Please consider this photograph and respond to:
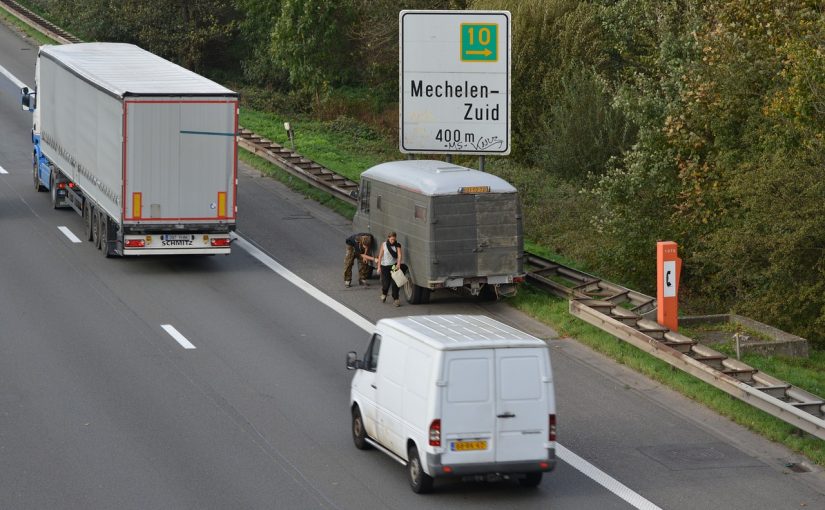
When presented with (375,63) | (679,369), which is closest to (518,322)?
(679,369)

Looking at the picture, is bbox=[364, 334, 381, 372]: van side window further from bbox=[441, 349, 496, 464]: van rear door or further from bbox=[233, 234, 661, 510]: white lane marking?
bbox=[233, 234, 661, 510]: white lane marking

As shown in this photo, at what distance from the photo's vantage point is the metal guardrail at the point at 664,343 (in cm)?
1777

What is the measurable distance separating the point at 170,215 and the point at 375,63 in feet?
93.5

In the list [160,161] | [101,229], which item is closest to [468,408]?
[160,161]

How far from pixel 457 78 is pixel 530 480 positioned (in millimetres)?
14745

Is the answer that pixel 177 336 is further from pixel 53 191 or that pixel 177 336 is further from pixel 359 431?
pixel 53 191

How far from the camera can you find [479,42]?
94.6ft

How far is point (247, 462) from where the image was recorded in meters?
16.5

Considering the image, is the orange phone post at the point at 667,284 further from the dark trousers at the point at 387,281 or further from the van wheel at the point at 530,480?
the van wheel at the point at 530,480

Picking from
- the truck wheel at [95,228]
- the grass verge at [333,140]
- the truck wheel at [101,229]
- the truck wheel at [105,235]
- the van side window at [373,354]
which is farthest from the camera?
the grass verge at [333,140]

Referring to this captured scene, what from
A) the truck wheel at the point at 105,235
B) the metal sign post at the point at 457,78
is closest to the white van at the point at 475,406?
the metal sign post at the point at 457,78

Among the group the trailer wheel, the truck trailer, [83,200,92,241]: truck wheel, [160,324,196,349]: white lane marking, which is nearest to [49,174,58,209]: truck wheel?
[83,200,92,241]: truck wheel

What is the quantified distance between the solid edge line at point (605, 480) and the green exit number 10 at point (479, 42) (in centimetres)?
1314

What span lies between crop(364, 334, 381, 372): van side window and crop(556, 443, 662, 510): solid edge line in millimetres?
2787
